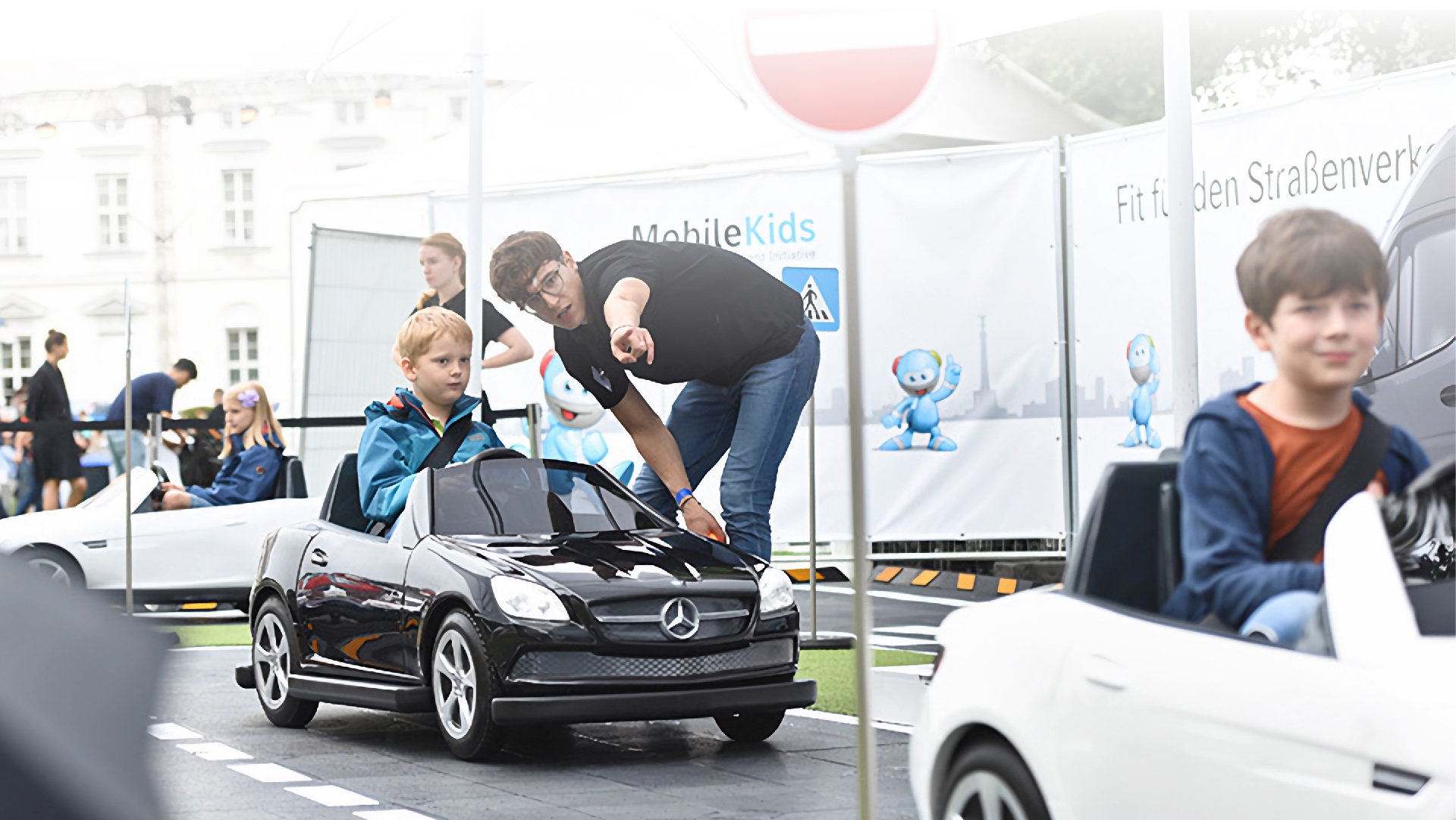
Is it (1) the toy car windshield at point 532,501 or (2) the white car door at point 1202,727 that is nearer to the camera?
(2) the white car door at point 1202,727

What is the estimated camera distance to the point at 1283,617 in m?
3.98

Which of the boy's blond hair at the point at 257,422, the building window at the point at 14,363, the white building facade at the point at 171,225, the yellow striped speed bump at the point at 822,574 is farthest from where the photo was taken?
the white building facade at the point at 171,225

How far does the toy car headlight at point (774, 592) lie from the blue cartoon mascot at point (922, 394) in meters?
7.09

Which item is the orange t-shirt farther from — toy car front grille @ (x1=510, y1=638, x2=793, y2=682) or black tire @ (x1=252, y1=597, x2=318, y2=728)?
black tire @ (x1=252, y1=597, x2=318, y2=728)

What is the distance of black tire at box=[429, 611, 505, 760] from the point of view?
763 centimetres

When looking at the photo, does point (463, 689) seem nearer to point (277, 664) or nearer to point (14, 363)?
point (277, 664)

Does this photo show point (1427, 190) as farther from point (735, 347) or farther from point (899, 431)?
point (899, 431)

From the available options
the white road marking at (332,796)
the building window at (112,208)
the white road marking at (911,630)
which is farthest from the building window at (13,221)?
the white road marking at (332,796)

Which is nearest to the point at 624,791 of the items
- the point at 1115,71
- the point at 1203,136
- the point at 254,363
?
the point at 1203,136

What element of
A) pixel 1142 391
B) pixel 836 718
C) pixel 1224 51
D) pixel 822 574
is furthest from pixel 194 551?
pixel 1224 51

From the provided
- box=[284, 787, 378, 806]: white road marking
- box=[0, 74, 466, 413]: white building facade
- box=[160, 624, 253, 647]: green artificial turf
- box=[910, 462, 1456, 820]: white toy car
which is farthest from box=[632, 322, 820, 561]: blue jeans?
box=[0, 74, 466, 413]: white building facade

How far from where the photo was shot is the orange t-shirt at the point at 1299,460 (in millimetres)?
4363

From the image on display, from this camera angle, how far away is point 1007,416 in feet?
Result: 49.3

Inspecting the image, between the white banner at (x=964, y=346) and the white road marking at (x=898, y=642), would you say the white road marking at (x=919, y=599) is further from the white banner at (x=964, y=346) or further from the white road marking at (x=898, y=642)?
the white road marking at (x=898, y=642)
